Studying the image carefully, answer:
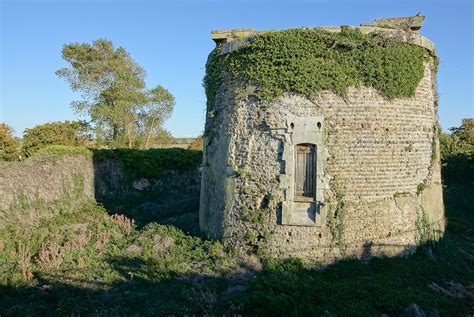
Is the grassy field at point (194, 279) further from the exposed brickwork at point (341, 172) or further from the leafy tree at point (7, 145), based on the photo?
the leafy tree at point (7, 145)

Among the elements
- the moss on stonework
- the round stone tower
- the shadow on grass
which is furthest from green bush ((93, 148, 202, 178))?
the moss on stonework

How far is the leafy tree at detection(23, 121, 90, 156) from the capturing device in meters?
26.5

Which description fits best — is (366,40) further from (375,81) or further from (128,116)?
(128,116)

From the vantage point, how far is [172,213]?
16.4 meters

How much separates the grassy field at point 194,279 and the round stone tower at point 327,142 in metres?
0.67

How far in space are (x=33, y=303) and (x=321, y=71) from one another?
27.3ft

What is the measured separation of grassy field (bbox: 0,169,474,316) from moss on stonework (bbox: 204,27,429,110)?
14.3 feet

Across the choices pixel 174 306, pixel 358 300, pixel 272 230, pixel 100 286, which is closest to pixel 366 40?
pixel 272 230

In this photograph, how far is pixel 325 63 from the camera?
9758 millimetres

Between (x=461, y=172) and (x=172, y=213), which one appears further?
(x=461, y=172)

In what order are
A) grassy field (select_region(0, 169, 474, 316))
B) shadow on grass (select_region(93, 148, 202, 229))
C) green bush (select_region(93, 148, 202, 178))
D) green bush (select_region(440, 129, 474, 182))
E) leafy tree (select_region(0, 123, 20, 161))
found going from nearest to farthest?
grassy field (select_region(0, 169, 474, 316)), shadow on grass (select_region(93, 148, 202, 229)), green bush (select_region(93, 148, 202, 178)), green bush (select_region(440, 129, 474, 182)), leafy tree (select_region(0, 123, 20, 161))

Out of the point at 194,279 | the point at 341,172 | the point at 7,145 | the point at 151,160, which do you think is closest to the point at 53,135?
the point at 7,145

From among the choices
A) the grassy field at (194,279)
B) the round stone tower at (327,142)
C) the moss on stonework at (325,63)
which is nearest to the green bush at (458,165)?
the grassy field at (194,279)

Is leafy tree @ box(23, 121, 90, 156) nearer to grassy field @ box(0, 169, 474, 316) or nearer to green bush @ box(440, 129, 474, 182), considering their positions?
grassy field @ box(0, 169, 474, 316)
